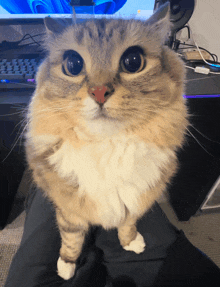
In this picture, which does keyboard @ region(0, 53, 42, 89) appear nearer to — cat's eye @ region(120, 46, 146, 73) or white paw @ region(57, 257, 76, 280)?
cat's eye @ region(120, 46, 146, 73)

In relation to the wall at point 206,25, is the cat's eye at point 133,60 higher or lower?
lower

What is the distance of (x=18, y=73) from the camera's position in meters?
0.73

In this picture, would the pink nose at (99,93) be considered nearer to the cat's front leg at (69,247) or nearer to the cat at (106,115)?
the cat at (106,115)

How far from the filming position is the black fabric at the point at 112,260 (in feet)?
2.22

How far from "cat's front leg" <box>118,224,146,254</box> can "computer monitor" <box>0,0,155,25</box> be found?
0.93m

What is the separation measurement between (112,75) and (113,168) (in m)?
0.25

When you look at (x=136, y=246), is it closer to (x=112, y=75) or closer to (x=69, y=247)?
(x=69, y=247)

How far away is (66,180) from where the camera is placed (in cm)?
56

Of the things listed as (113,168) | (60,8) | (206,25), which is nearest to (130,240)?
(113,168)

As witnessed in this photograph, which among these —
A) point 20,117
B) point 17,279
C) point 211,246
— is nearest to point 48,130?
point 20,117

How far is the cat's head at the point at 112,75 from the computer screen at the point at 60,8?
16.0 inches

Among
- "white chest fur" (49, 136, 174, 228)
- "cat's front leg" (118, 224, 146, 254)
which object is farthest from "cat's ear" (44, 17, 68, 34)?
"cat's front leg" (118, 224, 146, 254)

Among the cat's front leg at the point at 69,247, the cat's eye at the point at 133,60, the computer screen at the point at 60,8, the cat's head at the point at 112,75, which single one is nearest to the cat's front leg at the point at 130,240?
the cat's front leg at the point at 69,247

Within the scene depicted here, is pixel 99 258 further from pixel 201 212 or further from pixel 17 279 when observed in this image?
pixel 201 212
